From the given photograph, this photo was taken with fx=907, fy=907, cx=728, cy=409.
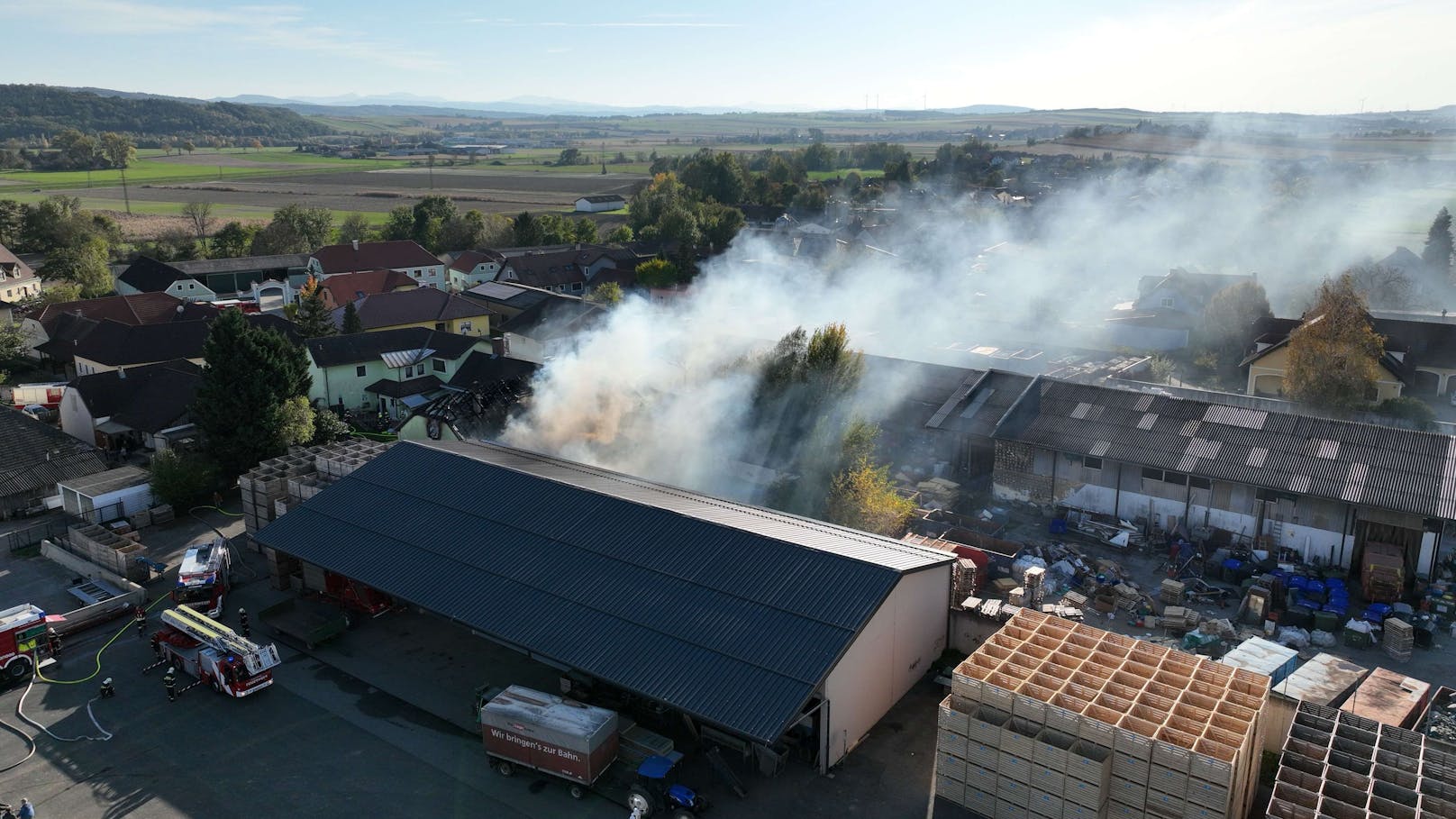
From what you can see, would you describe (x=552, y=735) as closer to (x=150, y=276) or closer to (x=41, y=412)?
(x=41, y=412)

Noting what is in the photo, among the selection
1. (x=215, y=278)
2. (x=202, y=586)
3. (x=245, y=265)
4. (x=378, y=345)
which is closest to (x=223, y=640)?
(x=202, y=586)

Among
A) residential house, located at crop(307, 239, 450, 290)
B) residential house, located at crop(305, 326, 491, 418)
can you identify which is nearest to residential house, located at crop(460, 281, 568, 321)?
residential house, located at crop(307, 239, 450, 290)

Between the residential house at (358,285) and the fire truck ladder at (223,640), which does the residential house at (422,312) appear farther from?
the fire truck ladder at (223,640)

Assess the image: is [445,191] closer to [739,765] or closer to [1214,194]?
[1214,194]

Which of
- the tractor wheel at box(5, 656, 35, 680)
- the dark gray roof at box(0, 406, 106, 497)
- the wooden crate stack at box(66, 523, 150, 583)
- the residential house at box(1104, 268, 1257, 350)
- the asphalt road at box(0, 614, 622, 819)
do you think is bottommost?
the asphalt road at box(0, 614, 622, 819)

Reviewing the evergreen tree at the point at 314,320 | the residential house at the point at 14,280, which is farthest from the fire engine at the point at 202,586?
the residential house at the point at 14,280

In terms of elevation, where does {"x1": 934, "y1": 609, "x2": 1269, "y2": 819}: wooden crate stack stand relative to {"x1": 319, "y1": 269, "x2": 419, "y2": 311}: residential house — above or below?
below

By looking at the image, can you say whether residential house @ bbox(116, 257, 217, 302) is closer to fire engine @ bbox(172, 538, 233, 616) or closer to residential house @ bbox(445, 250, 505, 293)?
residential house @ bbox(445, 250, 505, 293)
